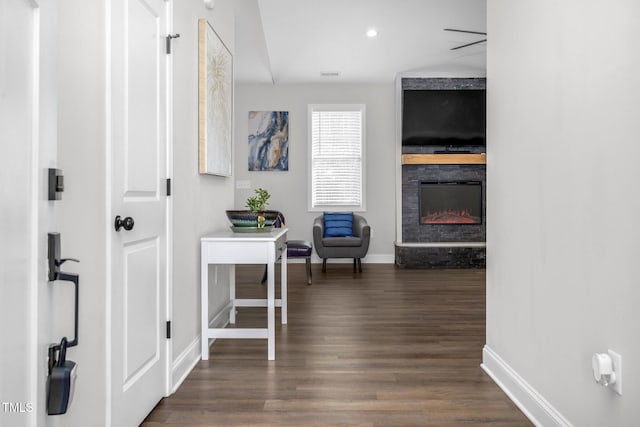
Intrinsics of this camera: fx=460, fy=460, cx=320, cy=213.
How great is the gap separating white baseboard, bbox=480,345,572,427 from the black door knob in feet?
6.28

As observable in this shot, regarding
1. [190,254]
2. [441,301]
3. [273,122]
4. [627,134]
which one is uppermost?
[273,122]

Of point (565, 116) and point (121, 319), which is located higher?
point (565, 116)

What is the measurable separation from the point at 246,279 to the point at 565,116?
467 cm

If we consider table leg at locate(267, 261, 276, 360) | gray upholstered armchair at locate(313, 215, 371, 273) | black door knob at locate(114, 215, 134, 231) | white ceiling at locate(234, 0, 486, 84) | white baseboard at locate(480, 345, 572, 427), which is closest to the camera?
black door knob at locate(114, 215, 134, 231)

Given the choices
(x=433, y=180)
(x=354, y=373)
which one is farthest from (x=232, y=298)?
(x=433, y=180)

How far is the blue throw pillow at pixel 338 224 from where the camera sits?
6984 mm

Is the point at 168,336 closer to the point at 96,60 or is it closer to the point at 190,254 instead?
the point at 190,254

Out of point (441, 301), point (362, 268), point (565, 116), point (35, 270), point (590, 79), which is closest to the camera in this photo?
point (35, 270)

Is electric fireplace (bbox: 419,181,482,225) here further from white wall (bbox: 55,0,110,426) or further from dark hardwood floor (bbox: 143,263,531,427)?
white wall (bbox: 55,0,110,426)

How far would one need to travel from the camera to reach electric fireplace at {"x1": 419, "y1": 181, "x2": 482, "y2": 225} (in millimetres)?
7254

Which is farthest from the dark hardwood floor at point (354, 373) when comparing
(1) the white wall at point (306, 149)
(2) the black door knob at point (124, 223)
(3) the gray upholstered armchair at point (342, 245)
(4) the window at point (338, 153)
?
(4) the window at point (338, 153)

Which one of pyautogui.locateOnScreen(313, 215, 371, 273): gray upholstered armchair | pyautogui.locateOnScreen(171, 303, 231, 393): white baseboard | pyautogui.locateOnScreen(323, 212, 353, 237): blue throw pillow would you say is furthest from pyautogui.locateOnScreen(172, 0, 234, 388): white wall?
pyautogui.locateOnScreen(323, 212, 353, 237): blue throw pillow

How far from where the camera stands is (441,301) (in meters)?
4.70

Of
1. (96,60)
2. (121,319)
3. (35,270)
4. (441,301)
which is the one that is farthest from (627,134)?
(441,301)
